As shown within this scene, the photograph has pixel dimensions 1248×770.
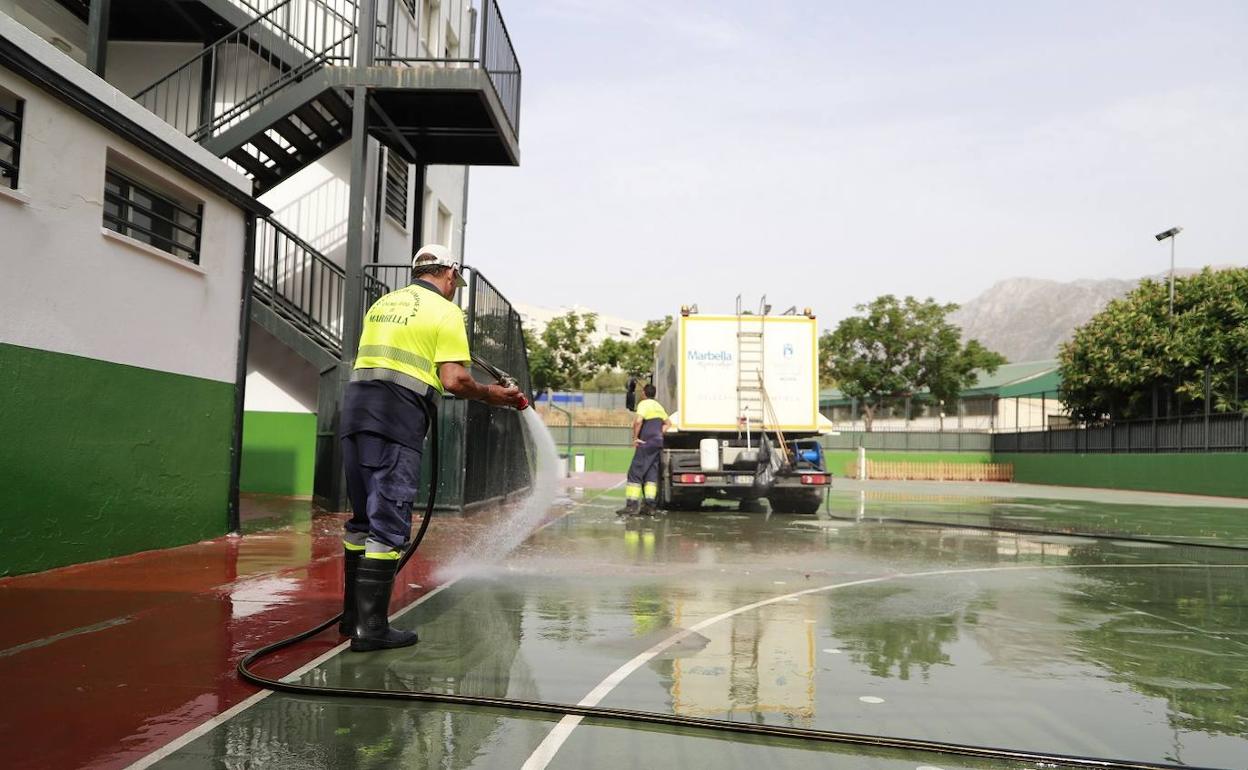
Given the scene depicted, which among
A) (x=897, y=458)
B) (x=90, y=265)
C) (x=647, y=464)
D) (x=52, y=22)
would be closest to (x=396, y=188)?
(x=52, y=22)

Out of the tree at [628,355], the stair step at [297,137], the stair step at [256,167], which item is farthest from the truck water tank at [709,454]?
the tree at [628,355]

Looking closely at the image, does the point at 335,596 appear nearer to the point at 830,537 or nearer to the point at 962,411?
the point at 830,537

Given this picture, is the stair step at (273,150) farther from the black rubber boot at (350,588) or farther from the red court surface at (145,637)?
the black rubber boot at (350,588)

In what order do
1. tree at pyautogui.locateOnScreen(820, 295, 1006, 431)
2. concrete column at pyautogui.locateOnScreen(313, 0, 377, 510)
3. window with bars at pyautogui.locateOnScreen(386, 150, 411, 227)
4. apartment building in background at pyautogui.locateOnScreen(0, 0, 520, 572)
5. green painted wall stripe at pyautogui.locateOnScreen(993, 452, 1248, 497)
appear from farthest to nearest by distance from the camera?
tree at pyautogui.locateOnScreen(820, 295, 1006, 431), green painted wall stripe at pyautogui.locateOnScreen(993, 452, 1248, 497), window with bars at pyautogui.locateOnScreen(386, 150, 411, 227), concrete column at pyautogui.locateOnScreen(313, 0, 377, 510), apartment building in background at pyautogui.locateOnScreen(0, 0, 520, 572)

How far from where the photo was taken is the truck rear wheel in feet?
49.4

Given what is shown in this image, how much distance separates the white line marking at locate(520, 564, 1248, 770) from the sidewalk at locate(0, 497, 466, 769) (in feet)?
4.46

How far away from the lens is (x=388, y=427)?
15.8 feet

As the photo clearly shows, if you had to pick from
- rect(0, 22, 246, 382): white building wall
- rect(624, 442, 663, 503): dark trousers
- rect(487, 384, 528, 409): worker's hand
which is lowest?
rect(624, 442, 663, 503): dark trousers

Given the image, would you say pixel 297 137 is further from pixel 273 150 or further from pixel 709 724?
pixel 709 724

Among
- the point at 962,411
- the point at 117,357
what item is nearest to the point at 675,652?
the point at 117,357

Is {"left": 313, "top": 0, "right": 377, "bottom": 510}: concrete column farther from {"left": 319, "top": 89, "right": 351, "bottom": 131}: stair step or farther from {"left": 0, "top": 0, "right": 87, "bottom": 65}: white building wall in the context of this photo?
{"left": 0, "top": 0, "right": 87, "bottom": 65}: white building wall

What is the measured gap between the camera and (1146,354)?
31.3 metres

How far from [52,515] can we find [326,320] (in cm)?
767

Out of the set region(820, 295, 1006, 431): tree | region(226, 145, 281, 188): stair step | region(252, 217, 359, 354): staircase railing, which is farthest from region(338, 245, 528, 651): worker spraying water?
region(820, 295, 1006, 431): tree
